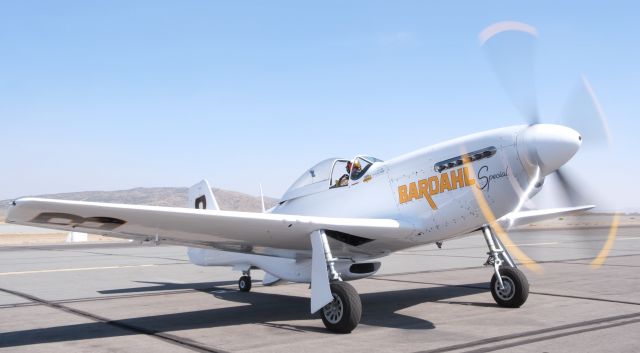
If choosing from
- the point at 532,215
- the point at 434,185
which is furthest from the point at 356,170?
the point at 532,215

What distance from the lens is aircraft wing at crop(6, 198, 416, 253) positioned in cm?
655

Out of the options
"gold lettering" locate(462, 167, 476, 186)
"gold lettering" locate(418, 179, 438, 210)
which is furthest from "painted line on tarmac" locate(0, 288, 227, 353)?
"gold lettering" locate(462, 167, 476, 186)

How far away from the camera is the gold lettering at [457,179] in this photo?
26.5 feet

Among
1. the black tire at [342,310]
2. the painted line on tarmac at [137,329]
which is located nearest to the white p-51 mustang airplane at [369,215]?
the black tire at [342,310]

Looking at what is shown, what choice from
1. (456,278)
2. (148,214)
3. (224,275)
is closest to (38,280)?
(224,275)

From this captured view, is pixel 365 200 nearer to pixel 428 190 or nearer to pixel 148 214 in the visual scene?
pixel 428 190

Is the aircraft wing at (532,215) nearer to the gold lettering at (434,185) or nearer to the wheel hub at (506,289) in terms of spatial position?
the wheel hub at (506,289)

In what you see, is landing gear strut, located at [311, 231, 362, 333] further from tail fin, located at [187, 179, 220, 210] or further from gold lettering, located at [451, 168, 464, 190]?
tail fin, located at [187, 179, 220, 210]

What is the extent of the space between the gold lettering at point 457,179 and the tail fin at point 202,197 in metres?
5.84

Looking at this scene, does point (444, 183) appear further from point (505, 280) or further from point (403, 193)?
point (505, 280)

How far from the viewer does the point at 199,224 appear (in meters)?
7.60

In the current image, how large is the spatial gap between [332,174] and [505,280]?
3.37 metres

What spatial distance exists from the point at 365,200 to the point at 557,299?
390cm

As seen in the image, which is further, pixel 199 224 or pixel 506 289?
pixel 506 289
